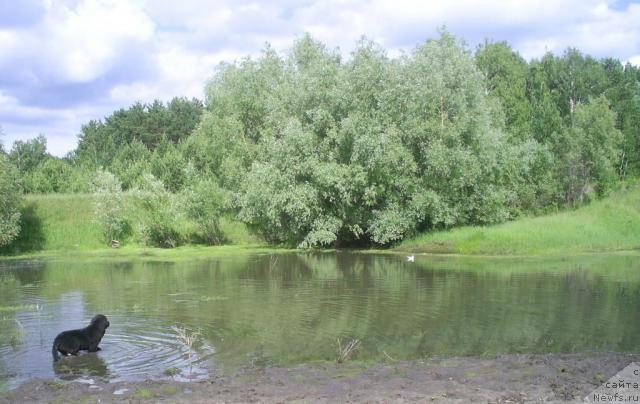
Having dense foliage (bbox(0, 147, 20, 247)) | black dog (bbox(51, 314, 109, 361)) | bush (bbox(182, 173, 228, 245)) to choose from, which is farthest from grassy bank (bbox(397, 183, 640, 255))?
dense foliage (bbox(0, 147, 20, 247))

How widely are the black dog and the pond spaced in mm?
226

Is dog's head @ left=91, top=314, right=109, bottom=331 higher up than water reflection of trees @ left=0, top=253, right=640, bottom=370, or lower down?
higher up

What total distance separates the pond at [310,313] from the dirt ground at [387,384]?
3.15ft

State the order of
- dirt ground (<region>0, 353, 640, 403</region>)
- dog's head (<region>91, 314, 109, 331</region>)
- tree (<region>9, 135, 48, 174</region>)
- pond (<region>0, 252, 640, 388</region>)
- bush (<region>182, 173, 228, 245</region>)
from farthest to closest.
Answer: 1. tree (<region>9, 135, 48, 174</region>)
2. bush (<region>182, 173, 228, 245</region>)
3. dog's head (<region>91, 314, 109, 331</region>)
4. pond (<region>0, 252, 640, 388</region>)
5. dirt ground (<region>0, 353, 640, 403</region>)

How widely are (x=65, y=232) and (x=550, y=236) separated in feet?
124

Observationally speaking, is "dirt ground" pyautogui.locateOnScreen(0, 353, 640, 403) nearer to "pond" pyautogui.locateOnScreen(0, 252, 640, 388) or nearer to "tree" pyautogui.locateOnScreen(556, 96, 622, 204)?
"pond" pyautogui.locateOnScreen(0, 252, 640, 388)

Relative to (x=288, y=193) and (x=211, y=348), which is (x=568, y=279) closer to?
(x=211, y=348)

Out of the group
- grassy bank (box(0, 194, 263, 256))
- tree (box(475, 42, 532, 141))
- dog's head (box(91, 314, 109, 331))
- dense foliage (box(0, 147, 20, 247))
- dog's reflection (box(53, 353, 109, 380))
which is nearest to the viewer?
dog's reflection (box(53, 353, 109, 380))

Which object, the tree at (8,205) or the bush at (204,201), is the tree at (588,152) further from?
the tree at (8,205)

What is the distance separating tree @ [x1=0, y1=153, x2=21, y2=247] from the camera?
4335 cm

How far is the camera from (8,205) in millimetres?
44812

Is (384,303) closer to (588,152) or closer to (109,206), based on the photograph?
(109,206)

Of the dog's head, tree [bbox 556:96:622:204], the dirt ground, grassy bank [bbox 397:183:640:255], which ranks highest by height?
tree [bbox 556:96:622:204]

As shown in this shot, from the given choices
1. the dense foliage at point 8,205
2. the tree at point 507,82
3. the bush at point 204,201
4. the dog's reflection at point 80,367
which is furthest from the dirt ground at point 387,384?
the tree at point 507,82
